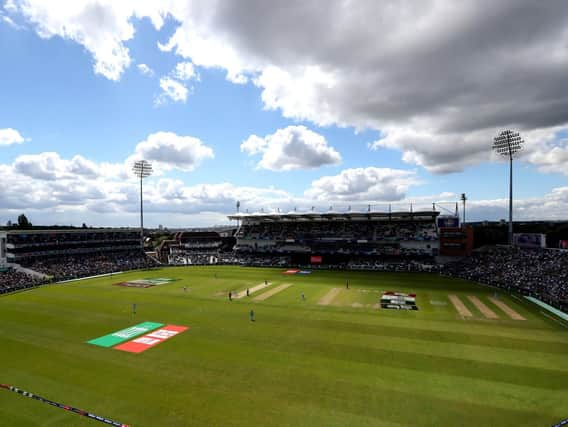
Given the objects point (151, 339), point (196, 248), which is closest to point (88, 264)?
point (196, 248)

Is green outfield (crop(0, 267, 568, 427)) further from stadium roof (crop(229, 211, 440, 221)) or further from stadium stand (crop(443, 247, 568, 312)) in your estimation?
stadium roof (crop(229, 211, 440, 221))

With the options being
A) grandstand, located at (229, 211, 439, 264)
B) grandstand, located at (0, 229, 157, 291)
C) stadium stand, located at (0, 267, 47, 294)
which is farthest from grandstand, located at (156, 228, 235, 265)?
stadium stand, located at (0, 267, 47, 294)

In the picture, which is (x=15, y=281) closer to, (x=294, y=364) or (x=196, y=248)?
(x=196, y=248)

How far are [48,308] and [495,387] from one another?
134 ft

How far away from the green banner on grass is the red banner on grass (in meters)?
0.87

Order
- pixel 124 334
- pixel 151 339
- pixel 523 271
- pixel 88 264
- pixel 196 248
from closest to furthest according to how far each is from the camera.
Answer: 1. pixel 151 339
2. pixel 124 334
3. pixel 523 271
4. pixel 88 264
5. pixel 196 248

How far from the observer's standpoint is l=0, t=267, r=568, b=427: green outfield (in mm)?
14047

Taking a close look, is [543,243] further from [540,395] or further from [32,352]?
[32,352]

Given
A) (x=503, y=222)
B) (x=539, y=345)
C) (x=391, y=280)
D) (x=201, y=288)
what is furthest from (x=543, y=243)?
(x=503, y=222)

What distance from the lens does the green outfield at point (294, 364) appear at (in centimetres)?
1405

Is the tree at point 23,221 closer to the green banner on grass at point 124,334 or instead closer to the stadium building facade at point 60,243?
the stadium building facade at point 60,243

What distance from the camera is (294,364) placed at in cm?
1905

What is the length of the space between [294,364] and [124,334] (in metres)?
14.7

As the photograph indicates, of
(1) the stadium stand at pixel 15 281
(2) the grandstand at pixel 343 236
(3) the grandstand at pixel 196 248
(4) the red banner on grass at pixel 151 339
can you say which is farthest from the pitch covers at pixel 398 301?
(1) the stadium stand at pixel 15 281
